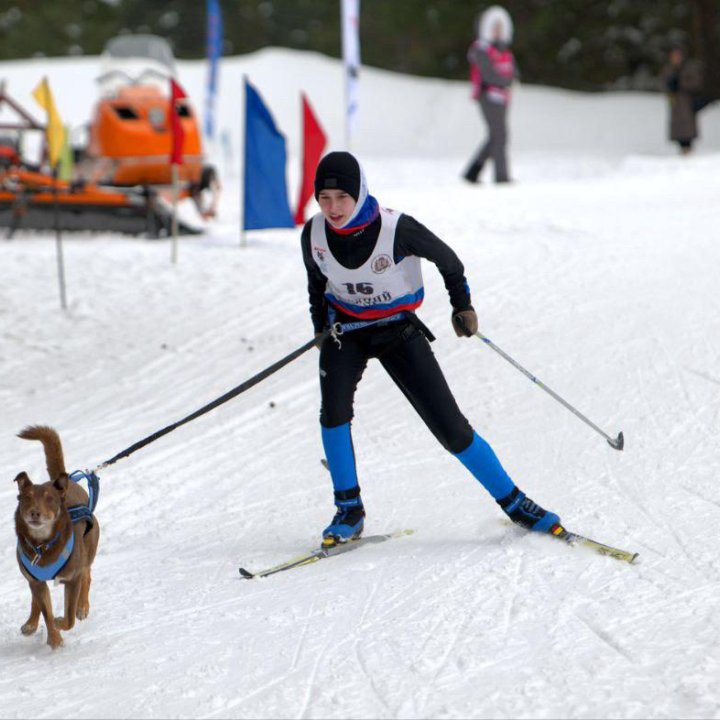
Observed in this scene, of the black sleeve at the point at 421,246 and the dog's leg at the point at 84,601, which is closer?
the dog's leg at the point at 84,601

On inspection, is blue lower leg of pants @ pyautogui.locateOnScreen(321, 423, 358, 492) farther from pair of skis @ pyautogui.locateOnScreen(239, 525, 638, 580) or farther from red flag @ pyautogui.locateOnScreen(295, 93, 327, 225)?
red flag @ pyautogui.locateOnScreen(295, 93, 327, 225)

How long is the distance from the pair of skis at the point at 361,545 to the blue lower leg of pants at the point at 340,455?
264 millimetres

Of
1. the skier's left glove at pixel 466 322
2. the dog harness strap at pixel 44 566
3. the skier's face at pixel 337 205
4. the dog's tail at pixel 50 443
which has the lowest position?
the dog harness strap at pixel 44 566

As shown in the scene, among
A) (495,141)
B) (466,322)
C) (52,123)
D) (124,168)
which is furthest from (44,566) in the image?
(495,141)

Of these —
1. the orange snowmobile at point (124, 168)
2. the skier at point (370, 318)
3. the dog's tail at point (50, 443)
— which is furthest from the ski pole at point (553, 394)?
the orange snowmobile at point (124, 168)

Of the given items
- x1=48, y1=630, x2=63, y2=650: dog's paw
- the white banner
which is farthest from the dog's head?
the white banner

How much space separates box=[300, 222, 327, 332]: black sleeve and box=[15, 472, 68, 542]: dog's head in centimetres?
148

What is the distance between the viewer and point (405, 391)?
5219 millimetres

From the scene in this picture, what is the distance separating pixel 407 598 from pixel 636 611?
87 cm

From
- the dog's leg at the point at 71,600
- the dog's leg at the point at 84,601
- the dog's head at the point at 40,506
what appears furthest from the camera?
the dog's leg at the point at 84,601

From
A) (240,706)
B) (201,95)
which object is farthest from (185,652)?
(201,95)

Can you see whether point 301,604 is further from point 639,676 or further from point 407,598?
point 639,676

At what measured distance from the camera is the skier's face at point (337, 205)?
15.8 feet

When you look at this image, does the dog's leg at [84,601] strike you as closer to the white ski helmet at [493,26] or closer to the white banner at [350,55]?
the white ski helmet at [493,26]
